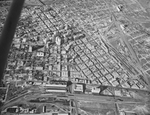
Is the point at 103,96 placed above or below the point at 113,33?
below

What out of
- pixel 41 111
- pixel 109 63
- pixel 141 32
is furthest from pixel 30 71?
pixel 141 32

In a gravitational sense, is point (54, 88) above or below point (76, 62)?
below

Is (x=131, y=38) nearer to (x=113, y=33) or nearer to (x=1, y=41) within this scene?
(x=113, y=33)

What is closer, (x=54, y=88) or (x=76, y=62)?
(x=54, y=88)

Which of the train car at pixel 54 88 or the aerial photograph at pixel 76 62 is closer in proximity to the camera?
the aerial photograph at pixel 76 62

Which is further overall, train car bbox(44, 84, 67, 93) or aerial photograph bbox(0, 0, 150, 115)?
train car bbox(44, 84, 67, 93)

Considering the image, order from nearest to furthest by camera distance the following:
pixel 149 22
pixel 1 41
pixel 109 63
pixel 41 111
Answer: pixel 1 41 → pixel 41 111 → pixel 109 63 → pixel 149 22

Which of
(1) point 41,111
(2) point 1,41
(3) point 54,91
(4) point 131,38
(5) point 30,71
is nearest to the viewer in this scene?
(2) point 1,41

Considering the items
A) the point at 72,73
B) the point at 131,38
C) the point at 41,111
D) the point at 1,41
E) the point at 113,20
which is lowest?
the point at 41,111
